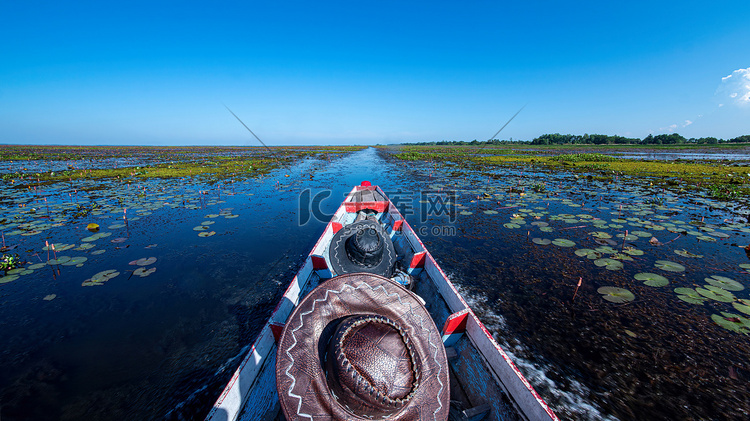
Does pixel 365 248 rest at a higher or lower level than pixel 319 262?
higher

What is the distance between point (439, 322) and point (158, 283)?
613cm

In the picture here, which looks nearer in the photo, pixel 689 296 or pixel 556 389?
pixel 556 389

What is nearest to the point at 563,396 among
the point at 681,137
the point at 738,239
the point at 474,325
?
the point at 474,325

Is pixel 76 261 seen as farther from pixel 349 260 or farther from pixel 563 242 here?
pixel 563 242

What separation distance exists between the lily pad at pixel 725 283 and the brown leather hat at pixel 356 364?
7.12 m

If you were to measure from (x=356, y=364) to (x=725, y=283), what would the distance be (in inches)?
318

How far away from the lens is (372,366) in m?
1.50

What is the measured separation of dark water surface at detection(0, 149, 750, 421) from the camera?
3227mm

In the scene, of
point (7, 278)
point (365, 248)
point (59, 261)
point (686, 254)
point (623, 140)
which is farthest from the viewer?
point (623, 140)

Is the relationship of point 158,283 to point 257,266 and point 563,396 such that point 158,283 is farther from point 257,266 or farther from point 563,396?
point 563,396

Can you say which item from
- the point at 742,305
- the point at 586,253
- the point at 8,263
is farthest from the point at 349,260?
the point at 8,263

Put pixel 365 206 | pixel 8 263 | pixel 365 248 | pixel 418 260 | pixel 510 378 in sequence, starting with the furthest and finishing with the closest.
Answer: pixel 365 206
pixel 8 263
pixel 418 260
pixel 365 248
pixel 510 378

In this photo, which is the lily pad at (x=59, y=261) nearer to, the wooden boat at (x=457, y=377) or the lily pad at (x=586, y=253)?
the wooden boat at (x=457, y=377)

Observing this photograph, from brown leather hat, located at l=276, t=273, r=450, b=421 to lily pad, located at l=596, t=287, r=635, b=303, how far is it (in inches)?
201
